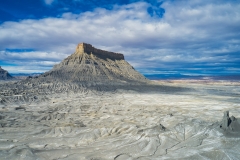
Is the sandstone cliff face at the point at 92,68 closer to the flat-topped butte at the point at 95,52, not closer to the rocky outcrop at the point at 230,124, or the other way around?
the flat-topped butte at the point at 95,52

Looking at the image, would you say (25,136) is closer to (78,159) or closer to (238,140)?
(78,159)

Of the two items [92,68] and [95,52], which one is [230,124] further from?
[95,52]

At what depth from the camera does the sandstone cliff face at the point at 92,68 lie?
48.1 meters

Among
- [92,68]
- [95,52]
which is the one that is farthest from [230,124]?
[95,52]

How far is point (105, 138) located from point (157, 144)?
2.63 m

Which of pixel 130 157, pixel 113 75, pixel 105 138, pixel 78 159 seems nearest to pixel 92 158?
pixel 78 159

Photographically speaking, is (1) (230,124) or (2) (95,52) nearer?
(1) (230,124)

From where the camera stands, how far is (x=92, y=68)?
174 ft

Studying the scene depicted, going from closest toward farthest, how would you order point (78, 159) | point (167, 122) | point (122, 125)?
1. point (78, 159)
2. point (122, 125)
3. point (167, 122)

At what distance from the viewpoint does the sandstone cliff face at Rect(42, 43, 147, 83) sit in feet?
158

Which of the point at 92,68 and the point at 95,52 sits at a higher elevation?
the point at 95,52

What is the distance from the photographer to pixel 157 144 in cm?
871

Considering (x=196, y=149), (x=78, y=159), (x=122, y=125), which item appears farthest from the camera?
(x=122, y=125)

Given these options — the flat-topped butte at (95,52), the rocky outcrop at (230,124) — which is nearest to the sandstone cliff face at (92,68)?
the flat-topped butte at (95,52)
